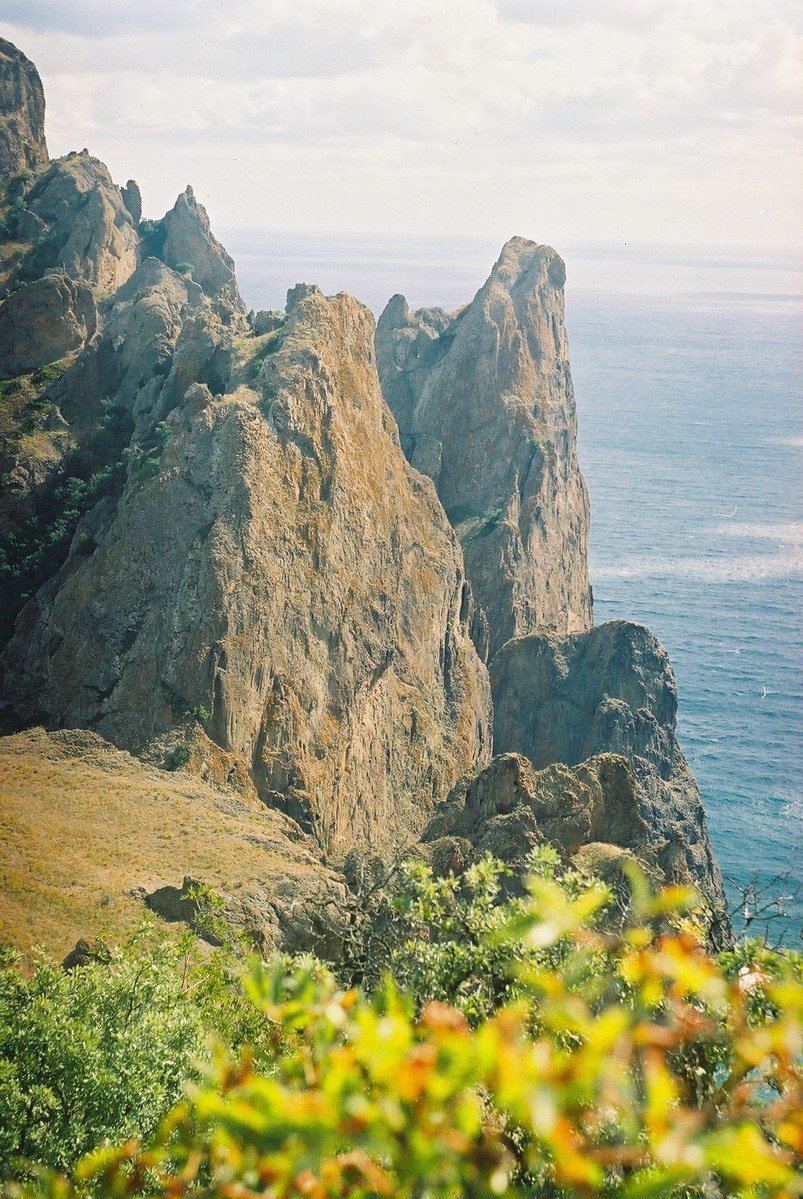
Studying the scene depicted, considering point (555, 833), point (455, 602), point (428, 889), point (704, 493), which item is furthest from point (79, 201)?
point (704, 493)

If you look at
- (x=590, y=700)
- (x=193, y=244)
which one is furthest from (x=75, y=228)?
(x=590, y=700)

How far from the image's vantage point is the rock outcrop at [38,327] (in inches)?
3029

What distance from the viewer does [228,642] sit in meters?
47.3

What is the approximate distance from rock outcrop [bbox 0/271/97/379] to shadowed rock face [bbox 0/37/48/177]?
1576 inches

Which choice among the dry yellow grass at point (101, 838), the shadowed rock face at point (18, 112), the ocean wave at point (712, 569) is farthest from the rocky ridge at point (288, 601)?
the ocean wave at point (712, 569)

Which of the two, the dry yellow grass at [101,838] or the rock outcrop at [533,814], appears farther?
the rock outcrop at [533,814]

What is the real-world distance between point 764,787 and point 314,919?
78747 millimetres

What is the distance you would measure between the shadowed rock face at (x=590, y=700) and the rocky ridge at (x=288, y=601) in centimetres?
23

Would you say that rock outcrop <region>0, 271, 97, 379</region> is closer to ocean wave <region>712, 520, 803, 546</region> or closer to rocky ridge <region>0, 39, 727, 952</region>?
rocky ridge <region>0, 39, 727, 952</region>

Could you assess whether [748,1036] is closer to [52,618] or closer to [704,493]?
[52,618]

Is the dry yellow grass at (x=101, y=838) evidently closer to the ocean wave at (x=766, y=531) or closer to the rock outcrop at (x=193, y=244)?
the rock outcrop at (x=193, y=244)

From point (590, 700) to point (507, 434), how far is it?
98.8ft

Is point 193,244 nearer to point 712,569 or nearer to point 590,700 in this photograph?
point 590,700

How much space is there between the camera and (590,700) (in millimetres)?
88500
